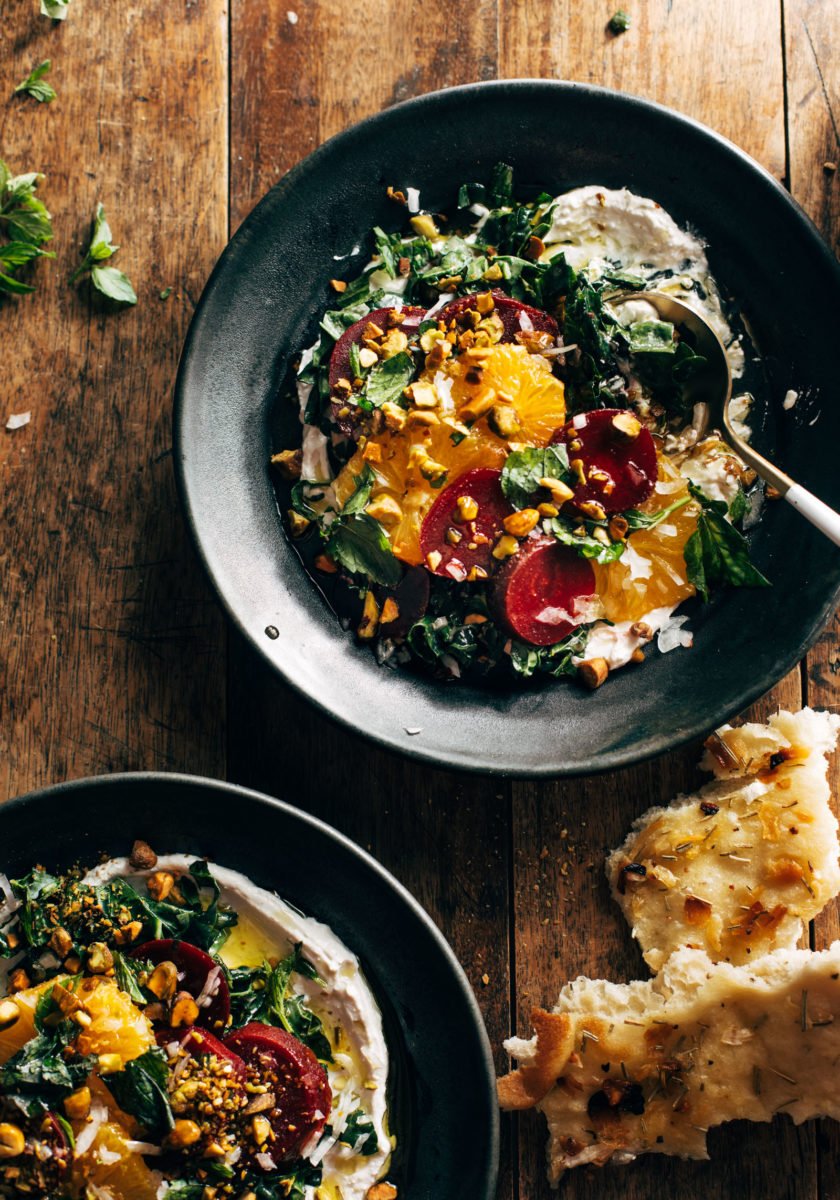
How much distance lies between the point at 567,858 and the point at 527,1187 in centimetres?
82

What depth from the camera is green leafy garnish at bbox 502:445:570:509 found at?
2443 mm

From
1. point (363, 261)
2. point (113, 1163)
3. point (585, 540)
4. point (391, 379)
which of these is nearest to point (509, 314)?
point (391, 379)

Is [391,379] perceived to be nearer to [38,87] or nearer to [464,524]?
[464,524]

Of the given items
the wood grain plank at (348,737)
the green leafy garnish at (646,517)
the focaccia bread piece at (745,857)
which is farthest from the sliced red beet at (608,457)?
the wood grain plank at (348,737)

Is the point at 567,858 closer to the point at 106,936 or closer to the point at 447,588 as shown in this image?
the point at 447,588

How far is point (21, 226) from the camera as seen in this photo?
2803 mm

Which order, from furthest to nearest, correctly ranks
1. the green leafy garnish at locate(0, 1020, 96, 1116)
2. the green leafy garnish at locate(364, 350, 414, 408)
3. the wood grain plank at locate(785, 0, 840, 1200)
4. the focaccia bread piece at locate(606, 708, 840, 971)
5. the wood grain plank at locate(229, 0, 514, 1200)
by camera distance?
the wood grain plank at locate(785, 0, 840, 1200), the wood grain plank at locate(229, 0, 514, 1200), the focaccia bread piece at locate(606, 708, 840, 971), the green leafy garnish at locate(364, 350, 414, 408), the green leafy garnish at locate(0, 1020, 96, 1116)

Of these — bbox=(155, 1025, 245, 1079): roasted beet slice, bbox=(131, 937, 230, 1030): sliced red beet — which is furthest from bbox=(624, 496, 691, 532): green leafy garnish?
bbox=(155, 1025, 245, 1079): roasted beet slice

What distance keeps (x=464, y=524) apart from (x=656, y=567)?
0.50m

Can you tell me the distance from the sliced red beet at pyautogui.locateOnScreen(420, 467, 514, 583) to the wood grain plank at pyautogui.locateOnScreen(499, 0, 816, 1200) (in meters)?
0.68

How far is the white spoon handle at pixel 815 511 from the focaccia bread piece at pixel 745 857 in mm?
519

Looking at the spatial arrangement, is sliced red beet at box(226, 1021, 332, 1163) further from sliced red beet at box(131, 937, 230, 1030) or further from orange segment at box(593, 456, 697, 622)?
orange segment at box(593, 456, 697, 622)

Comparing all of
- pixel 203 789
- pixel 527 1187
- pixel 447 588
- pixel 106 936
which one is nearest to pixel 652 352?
pixel 447 588

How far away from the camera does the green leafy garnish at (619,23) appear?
2.83 m
